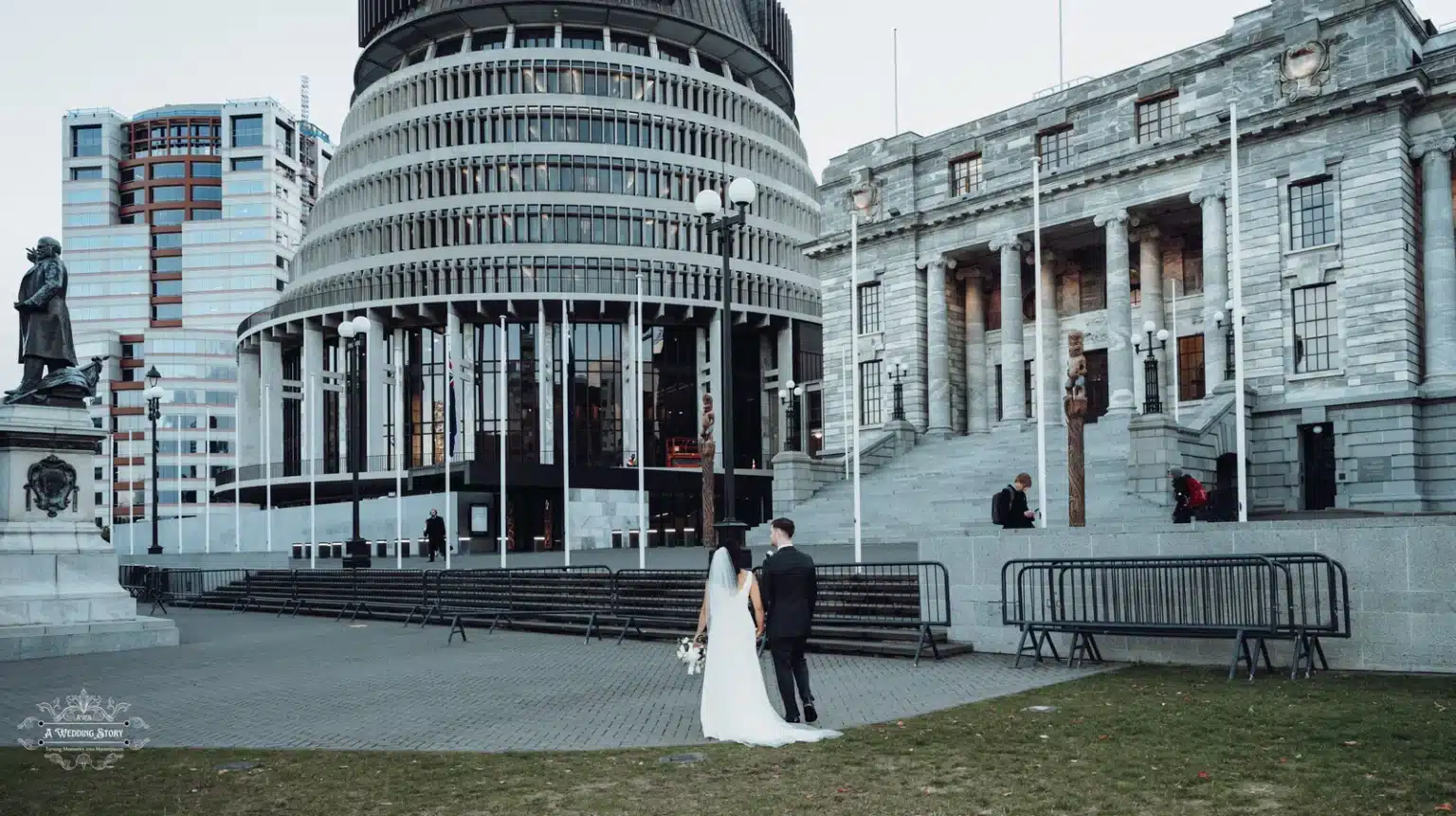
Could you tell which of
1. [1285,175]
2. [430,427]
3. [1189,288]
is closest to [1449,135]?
[1285,175]

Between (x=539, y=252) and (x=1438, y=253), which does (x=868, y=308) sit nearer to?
(x=1438, y=253)

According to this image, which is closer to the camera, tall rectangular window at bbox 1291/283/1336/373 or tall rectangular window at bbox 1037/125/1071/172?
tall rectangular window at bbox 1291/283/1336/373

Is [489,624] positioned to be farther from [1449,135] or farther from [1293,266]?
[1449,135]

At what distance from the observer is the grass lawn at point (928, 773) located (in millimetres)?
7961

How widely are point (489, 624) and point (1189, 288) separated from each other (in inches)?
1312

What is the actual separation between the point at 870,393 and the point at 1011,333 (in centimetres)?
765

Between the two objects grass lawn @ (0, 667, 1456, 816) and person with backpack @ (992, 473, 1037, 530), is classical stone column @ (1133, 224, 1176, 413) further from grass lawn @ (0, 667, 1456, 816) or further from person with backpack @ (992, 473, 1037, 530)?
grass lawn @ (0, 667, 1456, 816)

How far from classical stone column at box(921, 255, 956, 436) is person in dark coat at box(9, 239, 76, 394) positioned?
35.6 meters

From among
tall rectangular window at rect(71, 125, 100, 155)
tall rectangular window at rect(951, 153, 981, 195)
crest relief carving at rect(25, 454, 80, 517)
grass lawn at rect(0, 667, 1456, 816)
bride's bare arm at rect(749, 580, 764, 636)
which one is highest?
tall rectangular window at rect(71, 125, 100, 155)

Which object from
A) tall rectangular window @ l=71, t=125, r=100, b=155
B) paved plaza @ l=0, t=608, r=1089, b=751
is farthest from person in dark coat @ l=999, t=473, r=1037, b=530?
tall rectangular window @ l=71, t=125, r=100, b=155

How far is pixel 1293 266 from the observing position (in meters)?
40.0

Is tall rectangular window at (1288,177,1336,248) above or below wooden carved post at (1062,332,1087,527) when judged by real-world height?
above

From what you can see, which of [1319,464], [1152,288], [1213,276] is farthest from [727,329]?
[1152,288]

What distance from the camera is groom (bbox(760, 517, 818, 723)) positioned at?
11.3 metres
